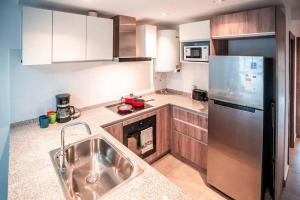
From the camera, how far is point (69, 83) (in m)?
2.36

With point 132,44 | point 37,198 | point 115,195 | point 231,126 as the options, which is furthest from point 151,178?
point 132,44

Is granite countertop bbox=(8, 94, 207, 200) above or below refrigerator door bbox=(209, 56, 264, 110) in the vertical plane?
below

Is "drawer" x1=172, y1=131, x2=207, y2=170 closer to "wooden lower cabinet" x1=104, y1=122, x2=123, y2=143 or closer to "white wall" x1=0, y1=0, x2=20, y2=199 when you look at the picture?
"wooden lower cabinet" x1=104, y1=122, x2=123, y2=143

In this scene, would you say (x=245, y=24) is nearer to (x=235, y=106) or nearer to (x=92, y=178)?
(x=235, y=106)

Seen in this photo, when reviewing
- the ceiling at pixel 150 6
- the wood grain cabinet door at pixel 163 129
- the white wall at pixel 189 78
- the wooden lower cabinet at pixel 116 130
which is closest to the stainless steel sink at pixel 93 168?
the wooden lower cabinet at pixel 116 130

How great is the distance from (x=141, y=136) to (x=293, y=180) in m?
2.15

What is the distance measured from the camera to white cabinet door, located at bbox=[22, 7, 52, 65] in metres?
1.71

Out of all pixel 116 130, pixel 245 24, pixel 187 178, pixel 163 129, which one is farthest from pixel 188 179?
pixel 245 24

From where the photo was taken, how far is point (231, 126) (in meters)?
1.99

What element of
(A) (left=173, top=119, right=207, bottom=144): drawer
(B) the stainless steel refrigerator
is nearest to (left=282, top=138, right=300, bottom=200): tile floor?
(B) the stainless steel refrigerator

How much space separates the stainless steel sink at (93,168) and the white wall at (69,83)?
35.9 inches

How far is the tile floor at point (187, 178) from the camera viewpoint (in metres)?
2.21

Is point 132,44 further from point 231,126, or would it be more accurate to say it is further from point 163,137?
point 231,126

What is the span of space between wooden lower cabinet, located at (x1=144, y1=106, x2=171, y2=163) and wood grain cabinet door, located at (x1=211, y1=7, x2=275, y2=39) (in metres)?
1.26
